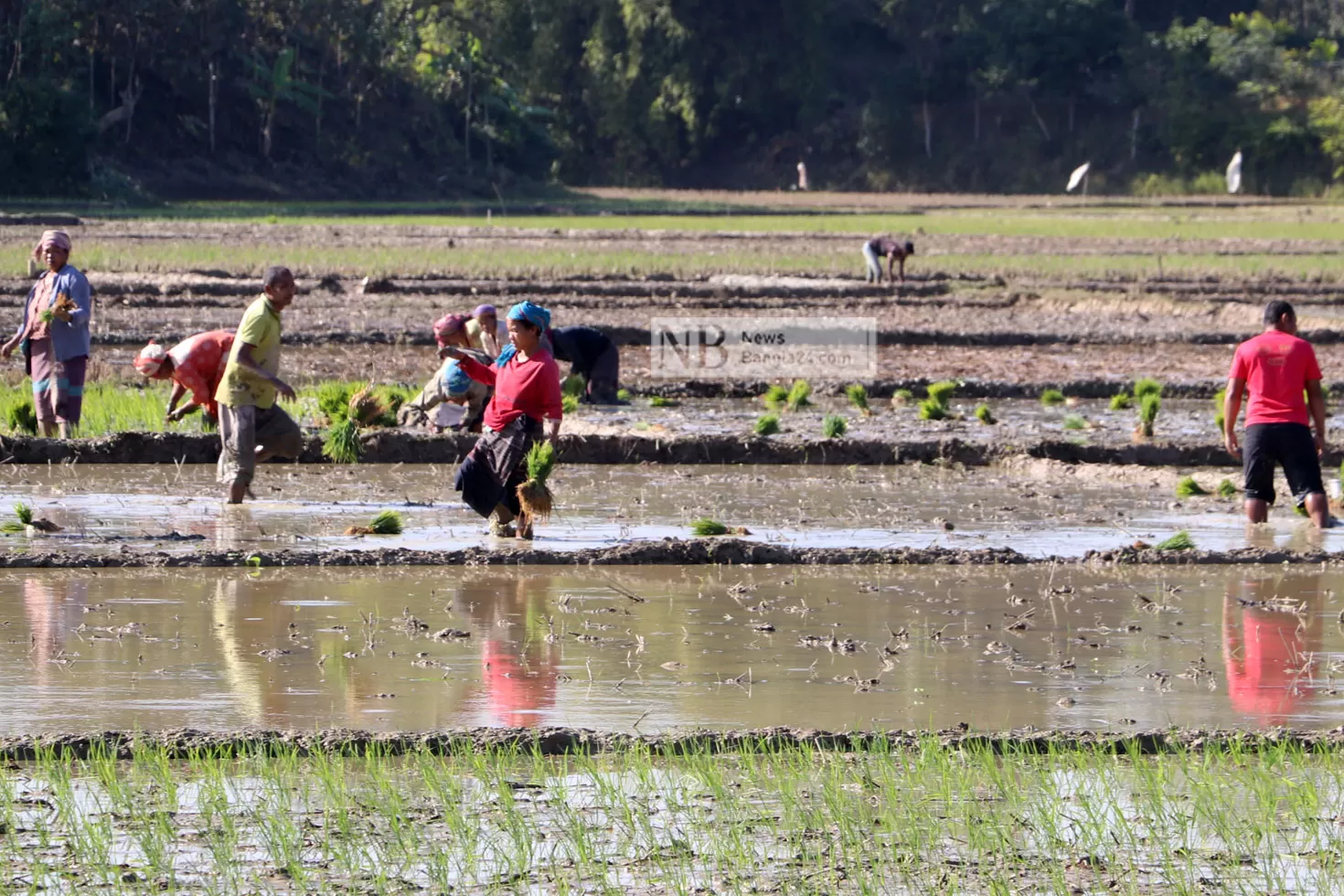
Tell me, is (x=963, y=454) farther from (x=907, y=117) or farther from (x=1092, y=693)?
(x=907, y=117)

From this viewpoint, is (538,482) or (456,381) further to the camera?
(456,381)

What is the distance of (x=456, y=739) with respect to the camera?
201 inches

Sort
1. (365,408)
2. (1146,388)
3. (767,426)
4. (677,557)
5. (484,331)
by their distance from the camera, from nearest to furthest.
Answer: (677,557) → (365,408) → (484,331) → (767,426) → (1146,388)

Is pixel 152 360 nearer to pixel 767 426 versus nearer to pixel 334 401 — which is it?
pixel 334 401

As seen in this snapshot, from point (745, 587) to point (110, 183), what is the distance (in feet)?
117

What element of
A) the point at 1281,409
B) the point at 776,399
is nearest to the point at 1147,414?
the point at 776,399

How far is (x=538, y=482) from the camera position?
8.25 metres

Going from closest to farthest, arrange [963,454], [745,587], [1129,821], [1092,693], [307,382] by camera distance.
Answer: [1129,821] → [1092,693] → [745,587] → [963,454] → [307,382]

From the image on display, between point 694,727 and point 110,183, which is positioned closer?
point 694,727

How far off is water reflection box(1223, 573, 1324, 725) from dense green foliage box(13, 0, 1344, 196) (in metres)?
36.2

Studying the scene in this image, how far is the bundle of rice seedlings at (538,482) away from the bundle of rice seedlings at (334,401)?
3.29 meters

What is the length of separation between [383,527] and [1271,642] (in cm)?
384

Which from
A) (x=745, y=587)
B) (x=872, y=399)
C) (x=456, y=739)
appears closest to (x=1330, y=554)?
(x=745, y=587)

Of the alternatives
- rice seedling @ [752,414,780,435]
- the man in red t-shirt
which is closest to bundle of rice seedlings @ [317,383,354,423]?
rice seedling @ [752,414,780,435]
